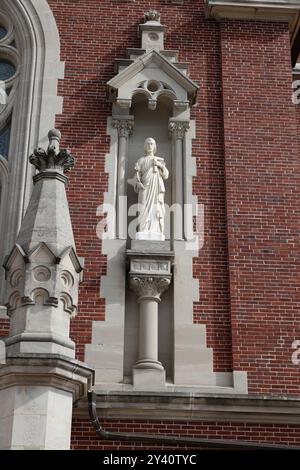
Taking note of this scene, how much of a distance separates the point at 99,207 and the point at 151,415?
308 centimetres

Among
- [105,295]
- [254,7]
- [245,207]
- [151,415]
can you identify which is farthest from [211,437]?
[254,7]

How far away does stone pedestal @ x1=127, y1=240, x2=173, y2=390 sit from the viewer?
10594 millimetres

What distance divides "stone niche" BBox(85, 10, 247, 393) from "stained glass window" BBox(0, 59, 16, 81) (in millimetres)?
1834

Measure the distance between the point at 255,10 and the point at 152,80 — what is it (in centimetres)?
218

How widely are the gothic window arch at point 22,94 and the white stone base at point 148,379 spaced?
2.16 metres

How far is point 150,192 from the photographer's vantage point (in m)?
11.8

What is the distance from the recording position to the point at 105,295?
11227 mm

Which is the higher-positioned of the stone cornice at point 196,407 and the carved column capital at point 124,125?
the carved column capital at point 124,125

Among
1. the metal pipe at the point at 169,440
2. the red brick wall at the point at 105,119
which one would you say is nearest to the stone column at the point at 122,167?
the red brick wall at the point at 105,119

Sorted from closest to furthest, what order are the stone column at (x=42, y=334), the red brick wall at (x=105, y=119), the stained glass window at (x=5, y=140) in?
the stone column at (x=42, y=334), the red brick wall at (x=105, y=119), the stained glass window at (x=5, y=140)

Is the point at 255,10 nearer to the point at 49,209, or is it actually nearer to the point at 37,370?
the point at 49,209

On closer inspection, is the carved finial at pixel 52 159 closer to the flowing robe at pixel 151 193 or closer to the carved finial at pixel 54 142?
the carved finial at pixel 54 142

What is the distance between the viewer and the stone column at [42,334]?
8.55 m

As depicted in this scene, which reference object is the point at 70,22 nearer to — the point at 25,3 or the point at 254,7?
the point at 25,3
